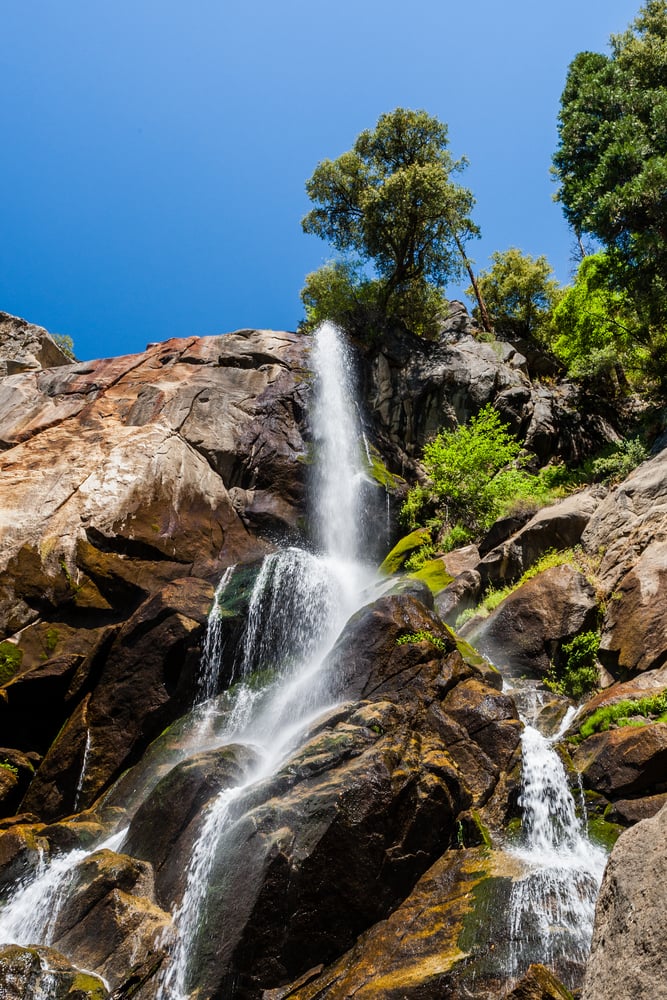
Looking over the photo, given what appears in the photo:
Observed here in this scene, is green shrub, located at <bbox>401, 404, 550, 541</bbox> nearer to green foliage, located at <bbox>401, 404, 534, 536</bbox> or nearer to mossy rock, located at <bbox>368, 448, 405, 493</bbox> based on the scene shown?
green foliage, located at <bbox>401, 404, 534, 536</bbox>

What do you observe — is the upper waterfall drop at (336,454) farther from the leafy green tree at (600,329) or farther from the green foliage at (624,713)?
the green foliage at (624,713)

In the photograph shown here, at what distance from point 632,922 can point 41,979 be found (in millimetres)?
7970

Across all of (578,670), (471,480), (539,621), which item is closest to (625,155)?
(471,480)

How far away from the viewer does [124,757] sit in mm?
13734

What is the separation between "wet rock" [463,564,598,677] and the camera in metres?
13.0

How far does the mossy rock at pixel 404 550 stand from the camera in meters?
21.3

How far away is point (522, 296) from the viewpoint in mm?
35750

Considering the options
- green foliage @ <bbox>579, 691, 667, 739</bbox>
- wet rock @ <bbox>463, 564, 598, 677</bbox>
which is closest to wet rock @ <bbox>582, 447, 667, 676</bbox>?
wet rock @ <bbox>463, 564, 598, 677</bbox>

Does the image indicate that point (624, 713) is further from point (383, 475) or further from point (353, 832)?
point (383, 475)

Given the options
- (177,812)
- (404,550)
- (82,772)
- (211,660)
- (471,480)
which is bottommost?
(177,812)

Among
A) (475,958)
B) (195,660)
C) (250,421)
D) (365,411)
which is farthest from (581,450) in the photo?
(475,958)

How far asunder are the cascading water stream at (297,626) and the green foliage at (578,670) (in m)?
4.45

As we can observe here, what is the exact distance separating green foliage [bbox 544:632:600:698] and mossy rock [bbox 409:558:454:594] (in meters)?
4.98

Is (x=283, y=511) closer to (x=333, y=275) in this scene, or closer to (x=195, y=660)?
(x=195, y=660)
